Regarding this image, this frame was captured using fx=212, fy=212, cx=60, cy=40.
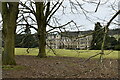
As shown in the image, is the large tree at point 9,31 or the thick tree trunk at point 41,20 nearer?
the large tree at point 9,31

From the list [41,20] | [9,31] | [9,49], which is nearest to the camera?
[9,31]

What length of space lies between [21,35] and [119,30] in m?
12.7

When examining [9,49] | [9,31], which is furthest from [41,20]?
[9,49]

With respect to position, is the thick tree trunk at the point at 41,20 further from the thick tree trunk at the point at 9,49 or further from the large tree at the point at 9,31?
the thick tree trunk at the point at 9,49

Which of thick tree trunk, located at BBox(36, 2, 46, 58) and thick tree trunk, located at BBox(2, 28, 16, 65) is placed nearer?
thick tree trunk, located at BBox(2, 28, 16, 65)

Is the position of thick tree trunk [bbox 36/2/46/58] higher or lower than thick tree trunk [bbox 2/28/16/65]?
higher

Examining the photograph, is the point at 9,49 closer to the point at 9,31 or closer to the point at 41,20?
the point at 9,31

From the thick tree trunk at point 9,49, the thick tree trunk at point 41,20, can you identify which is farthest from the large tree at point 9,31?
the thick tree trunk at point 41,20

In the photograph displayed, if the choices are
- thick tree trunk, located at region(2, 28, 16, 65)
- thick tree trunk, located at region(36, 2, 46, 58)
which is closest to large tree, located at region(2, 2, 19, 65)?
thick tree trunk, located at region(2, 28, 16, 65)

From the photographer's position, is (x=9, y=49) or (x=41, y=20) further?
(x=41, y=20)

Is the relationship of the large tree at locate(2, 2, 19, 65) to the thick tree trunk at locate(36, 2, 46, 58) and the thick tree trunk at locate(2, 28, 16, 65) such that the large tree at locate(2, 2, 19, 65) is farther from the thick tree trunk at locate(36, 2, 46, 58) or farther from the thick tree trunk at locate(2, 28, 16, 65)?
the thick tree trunk at locate(36, 2, 46, 58)

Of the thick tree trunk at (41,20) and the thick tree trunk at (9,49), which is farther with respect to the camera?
the thick tree trunk at (41,20)

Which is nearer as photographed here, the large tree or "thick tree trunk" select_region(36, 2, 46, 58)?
the large tree

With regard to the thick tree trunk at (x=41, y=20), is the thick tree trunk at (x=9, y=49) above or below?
below
